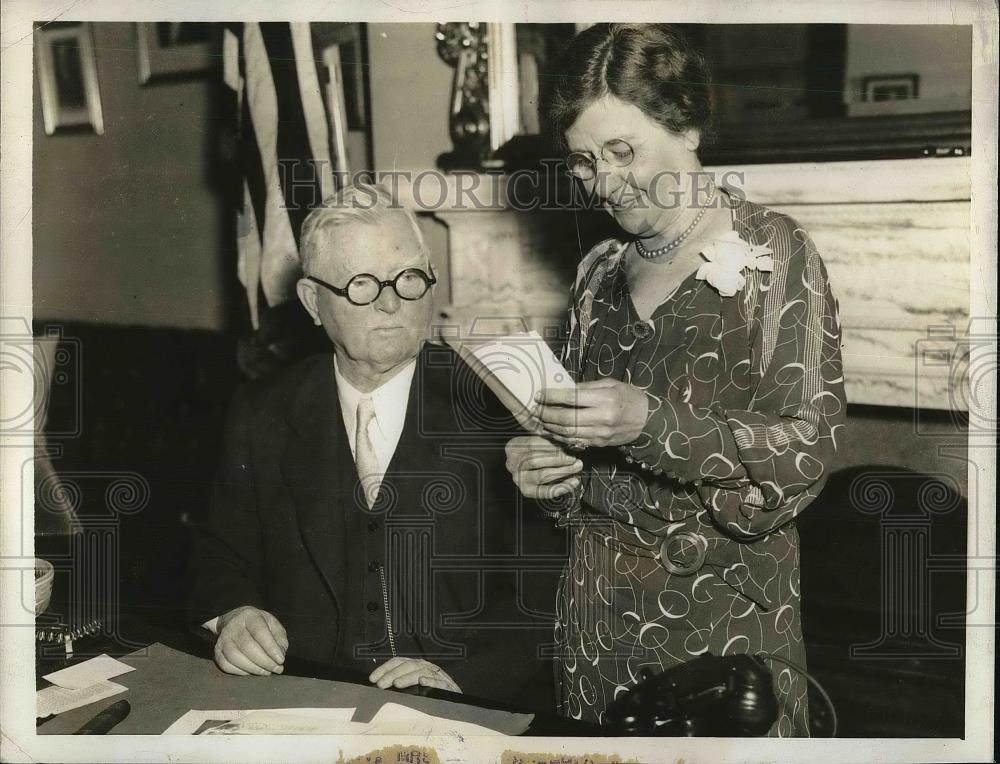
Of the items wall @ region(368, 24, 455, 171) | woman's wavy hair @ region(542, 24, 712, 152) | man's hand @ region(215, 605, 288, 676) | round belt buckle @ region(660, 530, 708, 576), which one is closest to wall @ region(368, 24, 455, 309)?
wall @ region(368, 24, 455, 171)

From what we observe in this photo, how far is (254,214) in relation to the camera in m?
1.94

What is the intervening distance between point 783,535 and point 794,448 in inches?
→ 8.3

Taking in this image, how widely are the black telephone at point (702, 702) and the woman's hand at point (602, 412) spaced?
510 millimetres

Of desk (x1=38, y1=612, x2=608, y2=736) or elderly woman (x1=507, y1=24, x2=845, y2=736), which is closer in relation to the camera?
elderly woman (x1=507, y1=24, x2=845, y2=736)

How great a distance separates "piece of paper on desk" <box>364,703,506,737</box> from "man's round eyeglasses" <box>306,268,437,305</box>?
850mm

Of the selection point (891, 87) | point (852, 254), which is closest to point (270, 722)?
point (852, 254)

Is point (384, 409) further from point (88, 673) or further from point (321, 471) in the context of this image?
point (88, 673)

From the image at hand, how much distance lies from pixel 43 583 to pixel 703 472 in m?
1.45

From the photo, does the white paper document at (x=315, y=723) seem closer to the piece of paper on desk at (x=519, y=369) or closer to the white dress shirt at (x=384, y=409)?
the white dress shirt at (x=384, y=409)

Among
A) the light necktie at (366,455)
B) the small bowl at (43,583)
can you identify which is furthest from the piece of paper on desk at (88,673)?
the light necktie at (366,455)

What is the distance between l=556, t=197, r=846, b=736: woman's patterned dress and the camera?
5.32 feet

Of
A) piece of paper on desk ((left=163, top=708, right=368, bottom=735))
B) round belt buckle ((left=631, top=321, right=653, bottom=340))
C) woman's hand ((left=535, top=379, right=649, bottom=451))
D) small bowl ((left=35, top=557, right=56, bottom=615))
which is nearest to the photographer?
woman's hand ((left=535, top=379, right=649, bottom=451))

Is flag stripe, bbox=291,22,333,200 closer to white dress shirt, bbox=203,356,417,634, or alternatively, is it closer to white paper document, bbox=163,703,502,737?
white dress shirt, bbox=203,356,417,634

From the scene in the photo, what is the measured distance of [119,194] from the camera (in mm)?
1879
